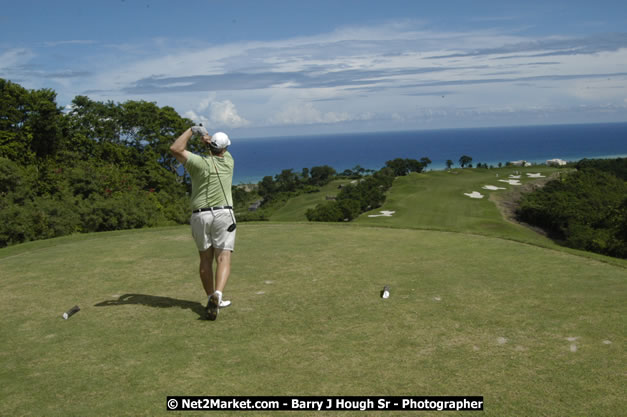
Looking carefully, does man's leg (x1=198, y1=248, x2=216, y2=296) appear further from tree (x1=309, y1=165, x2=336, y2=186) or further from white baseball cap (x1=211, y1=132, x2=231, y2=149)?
tree (x1=309, y1=165, x2=336, y2=186)

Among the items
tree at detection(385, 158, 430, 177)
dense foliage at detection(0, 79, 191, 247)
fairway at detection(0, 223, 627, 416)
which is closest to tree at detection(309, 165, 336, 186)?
tree at detection(385, 158, 430, 177)

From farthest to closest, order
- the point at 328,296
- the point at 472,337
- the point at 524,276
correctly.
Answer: the point at 524,276 → the point at 328,296 → the point at 472,337

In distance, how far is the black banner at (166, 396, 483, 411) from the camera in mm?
3758

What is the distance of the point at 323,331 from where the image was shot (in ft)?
17.9

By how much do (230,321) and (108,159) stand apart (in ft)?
117

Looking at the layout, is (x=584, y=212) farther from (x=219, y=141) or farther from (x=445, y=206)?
(x=219, y=141)

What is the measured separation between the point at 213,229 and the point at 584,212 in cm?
4343

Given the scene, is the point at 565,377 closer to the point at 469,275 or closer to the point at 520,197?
the point at 469,275

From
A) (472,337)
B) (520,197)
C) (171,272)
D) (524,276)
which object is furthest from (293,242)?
(520,197)

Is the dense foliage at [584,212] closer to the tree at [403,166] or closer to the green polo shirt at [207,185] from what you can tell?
the green polo shirt at [207,185]

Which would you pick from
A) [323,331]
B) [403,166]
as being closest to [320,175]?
[403,166]

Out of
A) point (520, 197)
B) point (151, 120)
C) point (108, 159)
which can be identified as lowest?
point (520, 197)

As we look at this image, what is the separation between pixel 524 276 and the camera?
7.91 meters

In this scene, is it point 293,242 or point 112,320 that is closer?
point 112,320
